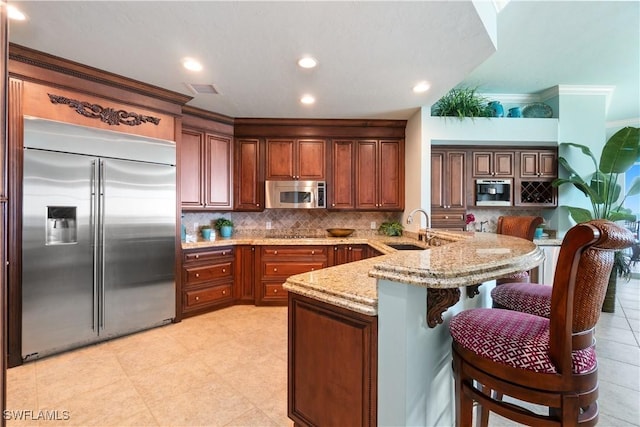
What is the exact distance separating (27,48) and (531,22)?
4.55 meters

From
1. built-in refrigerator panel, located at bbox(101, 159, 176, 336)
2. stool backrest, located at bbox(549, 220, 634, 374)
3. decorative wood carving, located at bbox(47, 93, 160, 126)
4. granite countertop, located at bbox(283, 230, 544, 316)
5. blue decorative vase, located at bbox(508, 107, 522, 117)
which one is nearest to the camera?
stool backrest, located at bbox(549, 220, 634, 374)

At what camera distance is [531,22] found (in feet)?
9.21

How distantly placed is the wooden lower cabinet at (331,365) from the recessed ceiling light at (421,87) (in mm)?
2654

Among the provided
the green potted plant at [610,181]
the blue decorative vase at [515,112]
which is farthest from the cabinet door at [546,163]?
the blue decorative vase at [515,112]

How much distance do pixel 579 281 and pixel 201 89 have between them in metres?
3.52

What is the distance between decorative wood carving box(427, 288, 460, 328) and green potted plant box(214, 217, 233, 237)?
3504 millimetres

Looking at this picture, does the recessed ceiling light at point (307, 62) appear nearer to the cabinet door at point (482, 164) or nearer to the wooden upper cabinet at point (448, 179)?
the wooden upper cabinet at point (448, 179)

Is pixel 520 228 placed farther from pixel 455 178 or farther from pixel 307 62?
pixel 307 62

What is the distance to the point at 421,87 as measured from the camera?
3.10 m

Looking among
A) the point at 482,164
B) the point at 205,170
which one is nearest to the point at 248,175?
the point at 205,170

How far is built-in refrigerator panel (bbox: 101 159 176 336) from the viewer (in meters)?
2.80

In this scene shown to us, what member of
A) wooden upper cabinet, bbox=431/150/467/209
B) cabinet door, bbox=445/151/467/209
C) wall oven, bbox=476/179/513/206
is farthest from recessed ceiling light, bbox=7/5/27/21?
wall oven, bbox=476/179/513/206

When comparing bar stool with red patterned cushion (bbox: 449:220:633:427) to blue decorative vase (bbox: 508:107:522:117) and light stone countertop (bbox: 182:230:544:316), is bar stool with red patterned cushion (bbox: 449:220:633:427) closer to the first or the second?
light stone countertop (bbox: 182:230:544:316)

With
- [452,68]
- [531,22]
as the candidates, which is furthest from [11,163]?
[531,22]
